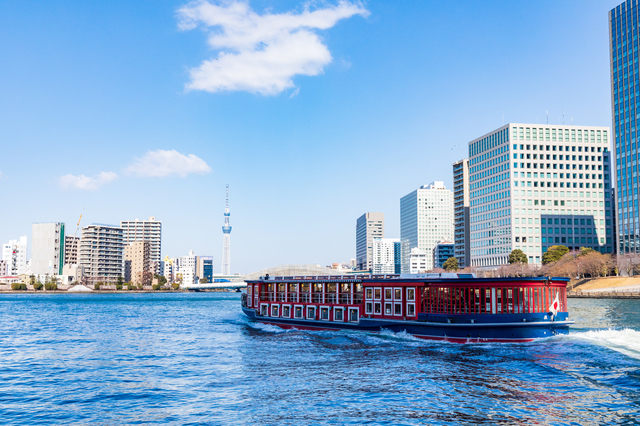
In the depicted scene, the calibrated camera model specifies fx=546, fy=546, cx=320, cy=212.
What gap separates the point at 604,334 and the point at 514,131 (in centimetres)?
15336

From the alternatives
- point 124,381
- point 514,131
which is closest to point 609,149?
point 514,131

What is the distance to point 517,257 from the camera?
168 m

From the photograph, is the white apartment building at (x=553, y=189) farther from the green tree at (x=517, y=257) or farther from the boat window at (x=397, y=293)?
the boat window at (x=397, y=293)

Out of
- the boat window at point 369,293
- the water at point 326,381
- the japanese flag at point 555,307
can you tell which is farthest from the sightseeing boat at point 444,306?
the water at point 326,381

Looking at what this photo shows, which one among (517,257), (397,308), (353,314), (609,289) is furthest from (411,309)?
(517,257)

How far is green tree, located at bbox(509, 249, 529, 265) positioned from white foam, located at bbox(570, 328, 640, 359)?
126 metres

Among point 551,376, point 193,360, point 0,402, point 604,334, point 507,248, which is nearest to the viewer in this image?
point 0,402

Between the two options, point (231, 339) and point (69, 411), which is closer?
point (69, 411)

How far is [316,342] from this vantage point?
50.9 m

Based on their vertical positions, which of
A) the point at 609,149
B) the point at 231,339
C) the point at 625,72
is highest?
the point at 625,72

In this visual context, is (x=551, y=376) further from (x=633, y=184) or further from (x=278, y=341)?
(x=633, y=184)

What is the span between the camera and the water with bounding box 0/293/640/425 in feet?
85.6

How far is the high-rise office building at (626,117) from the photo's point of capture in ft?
500

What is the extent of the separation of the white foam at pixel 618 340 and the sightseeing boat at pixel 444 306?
218 centimetres
